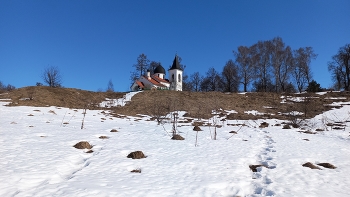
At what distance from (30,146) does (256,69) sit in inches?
1441

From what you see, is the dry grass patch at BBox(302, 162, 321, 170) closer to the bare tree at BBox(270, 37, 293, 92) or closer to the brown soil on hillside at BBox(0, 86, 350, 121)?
the brown soil on hillside at BBox(0, 86, 350, 121)

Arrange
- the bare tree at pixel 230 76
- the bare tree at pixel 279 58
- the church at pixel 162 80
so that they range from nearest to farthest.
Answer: the bare tree at pixel 279 58 < the church at pixel 162 80 < the bare tree at pixel 230 76

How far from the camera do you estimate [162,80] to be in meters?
46.2

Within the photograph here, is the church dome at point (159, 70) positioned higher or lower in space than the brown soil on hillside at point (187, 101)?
higher

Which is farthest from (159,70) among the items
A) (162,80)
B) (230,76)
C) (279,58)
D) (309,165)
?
(309,165)

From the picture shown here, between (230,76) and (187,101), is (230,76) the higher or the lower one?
the higher one

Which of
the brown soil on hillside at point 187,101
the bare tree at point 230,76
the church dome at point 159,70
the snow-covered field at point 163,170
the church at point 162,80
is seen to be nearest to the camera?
the snow-covered field at point 163,170

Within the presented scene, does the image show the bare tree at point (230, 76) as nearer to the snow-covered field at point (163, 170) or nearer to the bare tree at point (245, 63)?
the bare tree at point (245, 63)

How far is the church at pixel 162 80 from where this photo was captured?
137 feet

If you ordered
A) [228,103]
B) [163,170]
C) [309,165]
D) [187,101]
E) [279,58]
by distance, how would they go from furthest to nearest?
[279,58] → [187,101] → [228,103] → [309,165] → [163,170]

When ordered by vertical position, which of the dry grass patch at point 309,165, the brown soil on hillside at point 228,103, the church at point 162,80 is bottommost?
the dry grass patch at point 309,165

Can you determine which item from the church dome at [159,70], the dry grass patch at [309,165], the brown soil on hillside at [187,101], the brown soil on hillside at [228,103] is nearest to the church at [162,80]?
the church dome at [159,70]

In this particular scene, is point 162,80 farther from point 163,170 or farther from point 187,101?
point 163,170

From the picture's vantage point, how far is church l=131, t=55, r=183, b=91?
1646 inches
